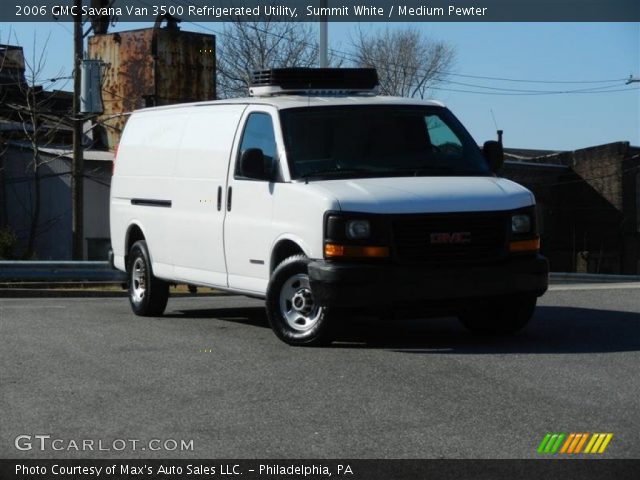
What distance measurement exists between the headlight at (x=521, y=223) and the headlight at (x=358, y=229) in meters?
1.29

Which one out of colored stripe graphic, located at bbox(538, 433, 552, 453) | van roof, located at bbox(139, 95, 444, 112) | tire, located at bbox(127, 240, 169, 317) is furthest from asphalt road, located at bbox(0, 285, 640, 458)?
van roof, located at bbox(139, 95, 444, 112)

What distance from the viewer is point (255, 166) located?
36.1 ft

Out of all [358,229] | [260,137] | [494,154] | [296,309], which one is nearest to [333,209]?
[358,229]

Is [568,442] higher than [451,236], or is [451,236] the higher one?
[451,236]

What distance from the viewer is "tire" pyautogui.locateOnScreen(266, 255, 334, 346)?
33.7 ft

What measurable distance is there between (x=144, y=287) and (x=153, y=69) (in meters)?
32.7

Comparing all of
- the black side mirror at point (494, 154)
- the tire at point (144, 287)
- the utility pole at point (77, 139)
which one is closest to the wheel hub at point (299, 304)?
the black side mirror at point (494, 154)

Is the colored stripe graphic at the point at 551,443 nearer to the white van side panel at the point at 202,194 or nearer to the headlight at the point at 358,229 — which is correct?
the headlight at the point at 358,229

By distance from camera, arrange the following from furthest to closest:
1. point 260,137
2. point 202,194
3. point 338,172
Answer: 1. point 202,194
2. point 260,137
3. point 338,172

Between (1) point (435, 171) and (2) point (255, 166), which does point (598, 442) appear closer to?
(1) point (435, 171)

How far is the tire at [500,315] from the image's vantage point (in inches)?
414

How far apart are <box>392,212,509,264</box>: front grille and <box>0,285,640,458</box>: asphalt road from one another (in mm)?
Answer: 753

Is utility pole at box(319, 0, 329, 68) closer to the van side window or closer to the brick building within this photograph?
the van side window
